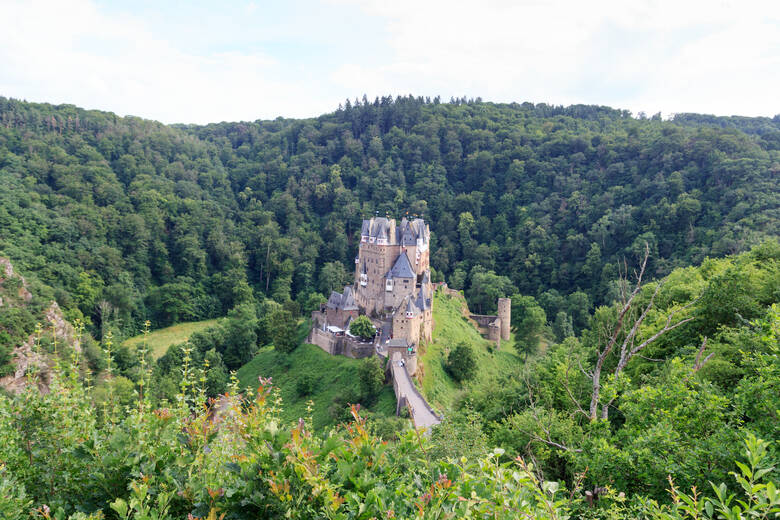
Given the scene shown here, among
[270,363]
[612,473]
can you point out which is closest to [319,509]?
[612,473]

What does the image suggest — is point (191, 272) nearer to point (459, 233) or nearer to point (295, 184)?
point (295, 184)

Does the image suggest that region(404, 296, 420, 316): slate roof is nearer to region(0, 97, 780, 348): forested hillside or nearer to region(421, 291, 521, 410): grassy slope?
region(421, 291, 521, 410): grassy slope

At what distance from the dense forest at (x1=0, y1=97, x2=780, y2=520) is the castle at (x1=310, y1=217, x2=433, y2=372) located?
200 inches

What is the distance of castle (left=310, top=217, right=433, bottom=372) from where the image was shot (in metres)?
42.9

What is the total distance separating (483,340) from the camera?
2114 inches

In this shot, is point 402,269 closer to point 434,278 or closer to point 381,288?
point 381,288

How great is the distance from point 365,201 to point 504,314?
5219cm

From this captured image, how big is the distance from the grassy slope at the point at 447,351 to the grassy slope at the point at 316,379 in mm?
4741

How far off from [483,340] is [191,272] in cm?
5649

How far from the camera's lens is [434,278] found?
70.6 metres

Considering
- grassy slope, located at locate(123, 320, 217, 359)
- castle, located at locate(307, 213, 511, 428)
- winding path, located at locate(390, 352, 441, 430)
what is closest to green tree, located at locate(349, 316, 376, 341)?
castle, located at locate(307, 213, 511, 428)

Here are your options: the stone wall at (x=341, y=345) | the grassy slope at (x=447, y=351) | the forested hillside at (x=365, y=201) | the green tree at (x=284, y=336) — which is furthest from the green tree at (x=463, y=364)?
the forested hillside at (x=365, y=201)

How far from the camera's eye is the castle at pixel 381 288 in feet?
141

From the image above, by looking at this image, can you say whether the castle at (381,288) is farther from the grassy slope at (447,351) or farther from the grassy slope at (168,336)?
the grassy slope at (168,336)
